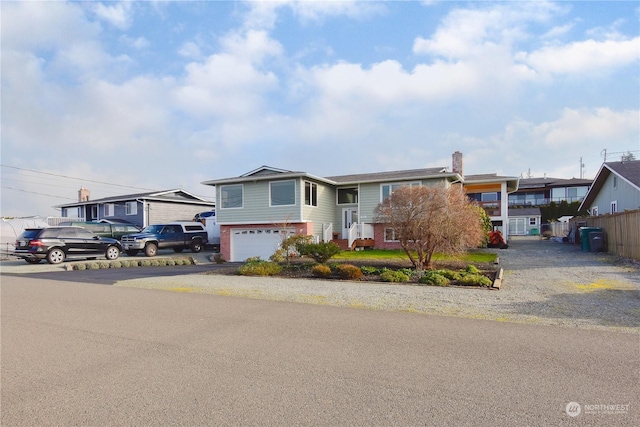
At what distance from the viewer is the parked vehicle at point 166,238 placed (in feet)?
77.6

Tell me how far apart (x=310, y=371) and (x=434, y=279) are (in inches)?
286

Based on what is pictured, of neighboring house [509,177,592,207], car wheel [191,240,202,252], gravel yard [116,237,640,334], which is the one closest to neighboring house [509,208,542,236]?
neighboring house [509,177,592,207]

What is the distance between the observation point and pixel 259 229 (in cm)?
2303

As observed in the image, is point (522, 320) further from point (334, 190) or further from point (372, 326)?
point (334, 190)

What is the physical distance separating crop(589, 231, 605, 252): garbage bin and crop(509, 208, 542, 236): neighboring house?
29979mm

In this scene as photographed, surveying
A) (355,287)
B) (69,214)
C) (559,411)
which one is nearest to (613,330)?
(559,411)

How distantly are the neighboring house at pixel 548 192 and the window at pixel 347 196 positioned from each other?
35134 millimetres

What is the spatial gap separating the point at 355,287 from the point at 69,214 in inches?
1534

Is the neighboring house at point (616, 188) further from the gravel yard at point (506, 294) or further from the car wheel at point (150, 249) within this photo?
the car wheel at point (150, 249)

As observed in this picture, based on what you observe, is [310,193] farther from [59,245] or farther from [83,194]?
[83,194]

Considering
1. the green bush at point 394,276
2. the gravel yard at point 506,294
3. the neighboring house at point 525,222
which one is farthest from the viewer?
the neighboring house at point 525,222

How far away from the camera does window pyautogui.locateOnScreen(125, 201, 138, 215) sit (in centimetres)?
3338

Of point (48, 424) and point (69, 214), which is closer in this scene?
point (48, 424)

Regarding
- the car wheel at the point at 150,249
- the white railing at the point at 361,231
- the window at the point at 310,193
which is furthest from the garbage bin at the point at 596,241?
the car wheel at the point at 150,249
